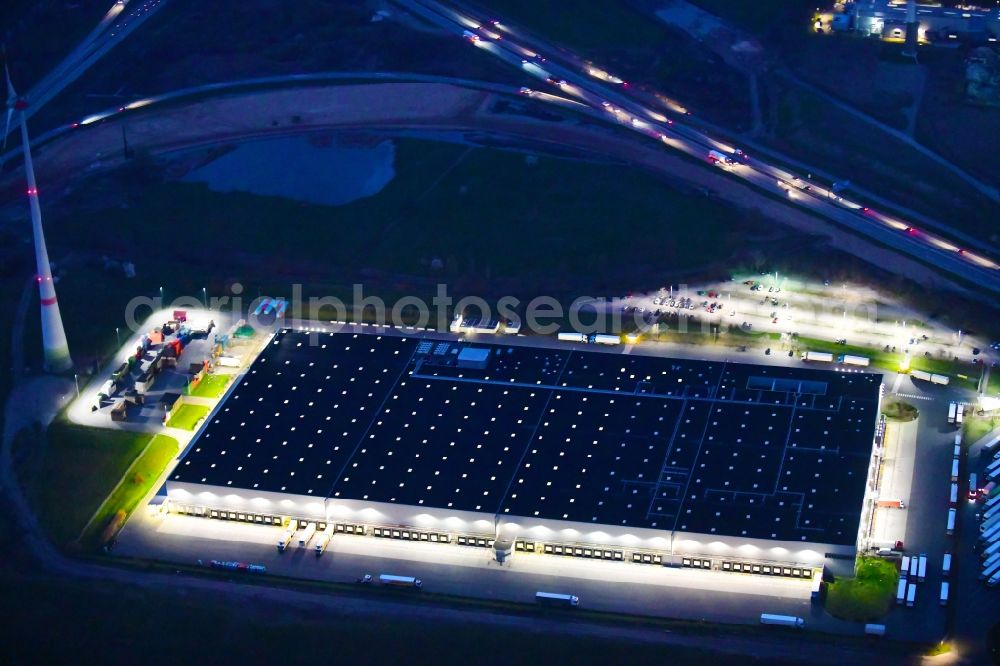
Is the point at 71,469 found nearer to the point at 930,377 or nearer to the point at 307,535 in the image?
the point at 307,535

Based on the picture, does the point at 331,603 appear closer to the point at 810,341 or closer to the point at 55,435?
the point at 55,435

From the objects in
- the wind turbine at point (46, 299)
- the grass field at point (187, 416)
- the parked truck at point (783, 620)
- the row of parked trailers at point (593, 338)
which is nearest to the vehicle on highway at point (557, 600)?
the parked truck at point (783, 620)

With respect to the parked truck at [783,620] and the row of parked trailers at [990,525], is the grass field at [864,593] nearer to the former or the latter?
the parked truck at [783,620]

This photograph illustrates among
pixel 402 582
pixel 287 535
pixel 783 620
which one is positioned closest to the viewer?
pixel 783 620

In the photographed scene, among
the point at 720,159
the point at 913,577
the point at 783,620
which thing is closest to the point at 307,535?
the point at 783,620

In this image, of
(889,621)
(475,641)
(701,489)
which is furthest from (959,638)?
(475,641)

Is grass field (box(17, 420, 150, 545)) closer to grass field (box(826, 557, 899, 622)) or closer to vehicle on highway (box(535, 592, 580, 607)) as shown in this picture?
vehicle on highway (box(535, 592, 580, 607))
